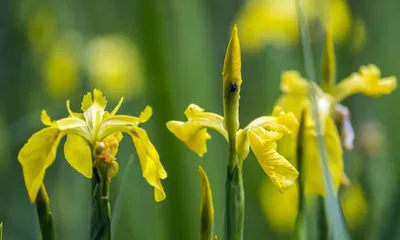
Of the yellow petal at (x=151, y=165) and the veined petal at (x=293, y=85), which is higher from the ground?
the veined petal at (x=293, y=85)

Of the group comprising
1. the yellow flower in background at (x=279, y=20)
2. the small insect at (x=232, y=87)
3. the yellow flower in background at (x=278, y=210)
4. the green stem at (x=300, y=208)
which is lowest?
the yellow flower in background at (x=278, y=210)

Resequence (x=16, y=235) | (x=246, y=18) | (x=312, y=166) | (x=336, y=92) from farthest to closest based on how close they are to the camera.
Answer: (x=246, y=18), (x=16, y=235), (x=336, y=92), (x=312, y=166)

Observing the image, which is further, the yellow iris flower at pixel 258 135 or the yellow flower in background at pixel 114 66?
the yellow flower in background at pixel 114 66

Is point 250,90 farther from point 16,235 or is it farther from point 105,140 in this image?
point 105,140

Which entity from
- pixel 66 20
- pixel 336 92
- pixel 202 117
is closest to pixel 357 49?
pixel 66 20

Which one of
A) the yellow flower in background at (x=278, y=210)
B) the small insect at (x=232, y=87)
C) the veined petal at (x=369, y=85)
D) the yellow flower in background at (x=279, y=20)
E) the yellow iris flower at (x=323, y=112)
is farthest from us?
the yellow flower in background at (x=279, y=20)

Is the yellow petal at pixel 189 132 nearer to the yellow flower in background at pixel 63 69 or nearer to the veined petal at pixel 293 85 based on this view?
the veined petal at pixel 293 85

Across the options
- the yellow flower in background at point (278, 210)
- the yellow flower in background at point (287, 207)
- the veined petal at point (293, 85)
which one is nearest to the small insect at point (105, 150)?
the veined petal at point (293, 85)
